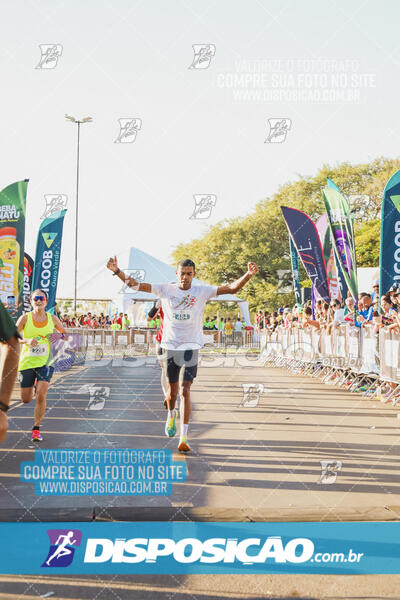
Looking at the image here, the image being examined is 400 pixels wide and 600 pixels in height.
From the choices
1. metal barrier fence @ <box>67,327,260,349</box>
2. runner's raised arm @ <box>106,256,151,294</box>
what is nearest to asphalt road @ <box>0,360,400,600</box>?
runner's raised arm @ <box>106,256,151,294</box>

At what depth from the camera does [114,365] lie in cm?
2316

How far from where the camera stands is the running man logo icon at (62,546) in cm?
388

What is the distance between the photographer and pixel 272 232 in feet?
170

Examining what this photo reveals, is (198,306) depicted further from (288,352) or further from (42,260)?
(288,352)

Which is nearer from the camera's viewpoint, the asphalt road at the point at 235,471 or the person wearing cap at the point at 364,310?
the asphalt road at the point at 235,471

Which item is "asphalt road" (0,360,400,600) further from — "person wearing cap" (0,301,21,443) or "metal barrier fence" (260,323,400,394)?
"person wearing cap" (0,301,21,443)

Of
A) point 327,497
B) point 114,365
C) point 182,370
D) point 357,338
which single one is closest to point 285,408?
point 357,338

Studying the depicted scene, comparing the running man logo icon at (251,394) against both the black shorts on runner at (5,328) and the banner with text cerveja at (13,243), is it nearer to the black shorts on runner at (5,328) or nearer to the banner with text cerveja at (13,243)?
the banner with text cerveja at (13,243)

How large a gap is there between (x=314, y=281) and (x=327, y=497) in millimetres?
15061

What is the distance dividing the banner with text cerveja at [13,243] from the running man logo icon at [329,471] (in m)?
9.05

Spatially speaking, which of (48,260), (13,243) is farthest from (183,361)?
(48,260)

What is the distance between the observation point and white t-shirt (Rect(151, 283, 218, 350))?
7.31m

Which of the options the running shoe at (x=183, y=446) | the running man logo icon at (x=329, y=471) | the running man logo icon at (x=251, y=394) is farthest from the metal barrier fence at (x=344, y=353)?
the running shoe at (x=183, y=446)

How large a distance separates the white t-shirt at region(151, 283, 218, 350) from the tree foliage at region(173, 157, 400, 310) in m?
39.5
